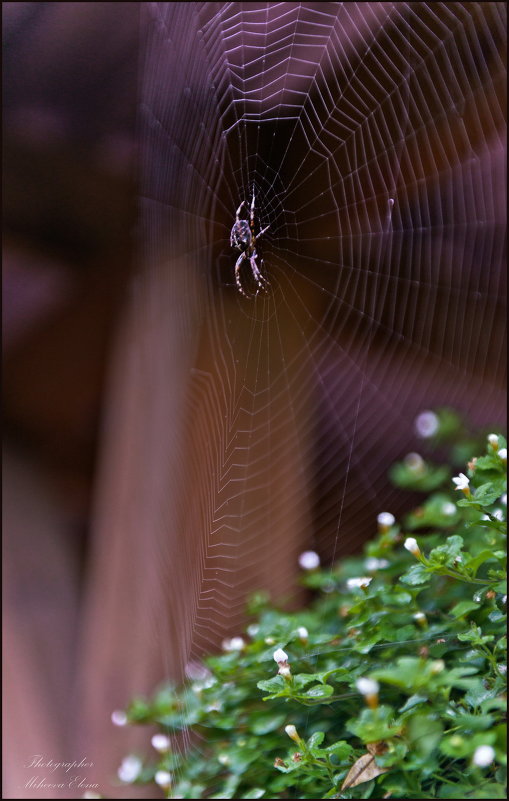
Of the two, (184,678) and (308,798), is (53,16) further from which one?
(308,798)

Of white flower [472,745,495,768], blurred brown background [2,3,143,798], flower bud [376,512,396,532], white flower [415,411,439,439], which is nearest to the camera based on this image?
white flower [472,745,495,768]

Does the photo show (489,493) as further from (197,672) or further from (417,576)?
(197,672)

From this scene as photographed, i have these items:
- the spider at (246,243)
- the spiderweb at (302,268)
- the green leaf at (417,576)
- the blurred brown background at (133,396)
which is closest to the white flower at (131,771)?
the spiderweb at (302,268)

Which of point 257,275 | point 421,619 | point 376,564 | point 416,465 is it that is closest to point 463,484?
point 421,619

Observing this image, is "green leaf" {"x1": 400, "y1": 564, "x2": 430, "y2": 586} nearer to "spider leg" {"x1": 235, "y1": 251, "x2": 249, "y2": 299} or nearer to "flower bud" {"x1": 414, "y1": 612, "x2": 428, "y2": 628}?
"flower bud" {"x1": 414, "y1": 612, "x2": 428, "y2": 628}

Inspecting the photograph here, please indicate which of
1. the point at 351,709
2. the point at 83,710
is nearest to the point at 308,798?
the point at 351,709

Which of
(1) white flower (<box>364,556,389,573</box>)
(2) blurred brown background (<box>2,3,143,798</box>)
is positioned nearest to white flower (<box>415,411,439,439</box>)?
(1) white flower (<box>364,556,389,573</box>)

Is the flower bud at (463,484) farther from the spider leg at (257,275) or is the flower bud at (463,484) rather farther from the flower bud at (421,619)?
the spider leg at (257,275)
